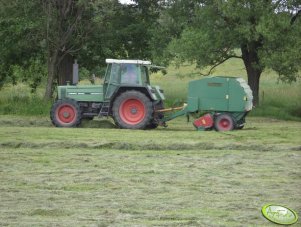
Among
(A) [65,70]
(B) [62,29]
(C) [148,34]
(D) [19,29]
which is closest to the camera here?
(D) [19,29]

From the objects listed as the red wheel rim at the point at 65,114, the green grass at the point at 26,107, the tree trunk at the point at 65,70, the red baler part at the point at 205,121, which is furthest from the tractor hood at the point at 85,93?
the tree trunk at the point at 65,70

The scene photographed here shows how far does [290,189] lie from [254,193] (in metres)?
0.66

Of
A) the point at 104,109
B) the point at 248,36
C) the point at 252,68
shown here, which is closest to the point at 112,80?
the point at 104,109

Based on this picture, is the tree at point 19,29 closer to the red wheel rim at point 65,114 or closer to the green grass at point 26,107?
the green grass at point 26,107

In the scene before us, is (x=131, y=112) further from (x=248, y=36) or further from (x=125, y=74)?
(x=248, y=36)

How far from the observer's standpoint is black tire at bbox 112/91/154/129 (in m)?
18.3

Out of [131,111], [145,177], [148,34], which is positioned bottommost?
[145,177]

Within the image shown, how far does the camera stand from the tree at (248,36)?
1006 inches

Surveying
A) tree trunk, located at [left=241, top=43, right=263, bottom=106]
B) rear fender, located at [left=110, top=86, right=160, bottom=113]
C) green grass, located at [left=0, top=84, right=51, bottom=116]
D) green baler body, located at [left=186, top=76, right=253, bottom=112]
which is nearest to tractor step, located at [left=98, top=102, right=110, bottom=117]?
rear fender, located at [left=110, top=86, right=160, bottom=113]

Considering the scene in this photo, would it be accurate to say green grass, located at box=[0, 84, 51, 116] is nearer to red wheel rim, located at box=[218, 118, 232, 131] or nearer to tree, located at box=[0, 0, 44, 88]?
tree, located at box=[0, 0, 44, 88]

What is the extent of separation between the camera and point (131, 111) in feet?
60.9

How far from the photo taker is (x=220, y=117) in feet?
58.9

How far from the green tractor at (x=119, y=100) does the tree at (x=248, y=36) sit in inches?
308

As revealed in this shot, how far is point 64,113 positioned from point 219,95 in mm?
4455
